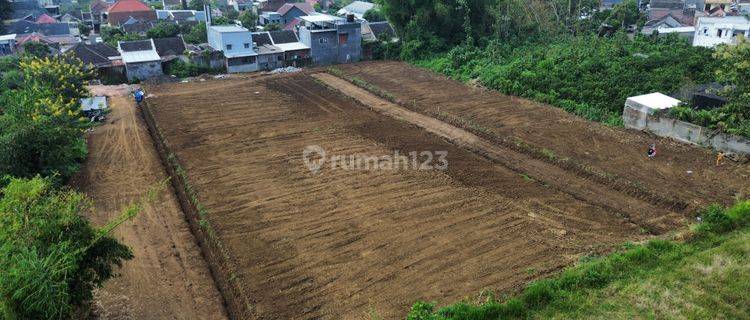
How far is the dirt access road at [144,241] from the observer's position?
12.6 m

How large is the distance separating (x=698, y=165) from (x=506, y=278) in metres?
11.5

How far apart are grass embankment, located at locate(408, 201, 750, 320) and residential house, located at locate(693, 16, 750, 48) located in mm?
28243

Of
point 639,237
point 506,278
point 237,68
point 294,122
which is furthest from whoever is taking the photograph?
point 237,68

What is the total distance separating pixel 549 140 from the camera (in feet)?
74.5

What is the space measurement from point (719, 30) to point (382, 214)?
33.0m

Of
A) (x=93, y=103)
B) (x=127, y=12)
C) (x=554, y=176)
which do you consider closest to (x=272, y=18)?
(x=127, y=12)

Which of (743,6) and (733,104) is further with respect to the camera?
(743,6)

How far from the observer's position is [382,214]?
54.8 feet

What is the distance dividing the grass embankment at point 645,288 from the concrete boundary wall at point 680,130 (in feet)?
26.7

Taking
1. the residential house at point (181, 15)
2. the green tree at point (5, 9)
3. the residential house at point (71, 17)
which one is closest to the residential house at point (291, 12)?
the residential house at point (181, 15)

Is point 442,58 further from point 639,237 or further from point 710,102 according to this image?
point 639,237

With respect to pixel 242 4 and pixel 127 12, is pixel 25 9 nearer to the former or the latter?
pixel 127 12

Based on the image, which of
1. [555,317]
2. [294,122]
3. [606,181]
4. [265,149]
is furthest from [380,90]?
[555,317]

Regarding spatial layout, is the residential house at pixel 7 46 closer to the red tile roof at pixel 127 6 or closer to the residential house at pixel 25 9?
the residential house at pixel 25 9
